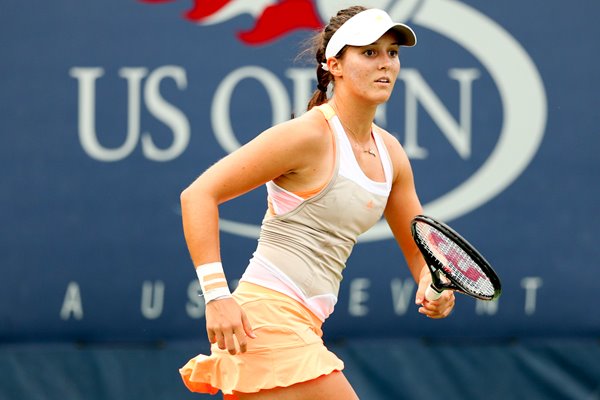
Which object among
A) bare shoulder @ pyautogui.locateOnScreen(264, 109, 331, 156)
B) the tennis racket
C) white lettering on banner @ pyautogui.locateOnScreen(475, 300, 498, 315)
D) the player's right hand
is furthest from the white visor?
white lettering on banner @ pyautogui.locateOnScreen(475, 300, 498, 315)

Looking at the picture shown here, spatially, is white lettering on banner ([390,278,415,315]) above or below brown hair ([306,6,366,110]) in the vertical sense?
below

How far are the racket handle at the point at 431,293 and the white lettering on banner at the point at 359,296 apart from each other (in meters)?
1.75

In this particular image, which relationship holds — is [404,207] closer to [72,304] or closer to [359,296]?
[359,296]

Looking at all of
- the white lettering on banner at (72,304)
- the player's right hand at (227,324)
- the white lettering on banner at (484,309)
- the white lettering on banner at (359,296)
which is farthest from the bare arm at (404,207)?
the white lettering on banner at (72,304)

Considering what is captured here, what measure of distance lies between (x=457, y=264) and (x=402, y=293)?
1847mm

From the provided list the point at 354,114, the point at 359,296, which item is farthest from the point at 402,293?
the point at 354,114

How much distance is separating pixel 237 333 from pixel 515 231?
7.99 ft

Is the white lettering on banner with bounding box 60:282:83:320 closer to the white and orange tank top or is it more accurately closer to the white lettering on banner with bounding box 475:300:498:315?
the white lettering on banner with bounding box 475:300:498:315

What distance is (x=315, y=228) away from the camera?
3270mm

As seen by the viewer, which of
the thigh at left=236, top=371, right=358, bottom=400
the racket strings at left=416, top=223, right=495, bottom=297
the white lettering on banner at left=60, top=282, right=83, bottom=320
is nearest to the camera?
the thigh at left=236, top=371, right=358, bottom=400

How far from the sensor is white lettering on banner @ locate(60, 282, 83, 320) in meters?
5.07

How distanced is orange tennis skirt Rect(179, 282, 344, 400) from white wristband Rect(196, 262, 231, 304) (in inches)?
7.5

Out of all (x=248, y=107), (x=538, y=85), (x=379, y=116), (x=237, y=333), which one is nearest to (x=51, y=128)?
(x=248, y=107)

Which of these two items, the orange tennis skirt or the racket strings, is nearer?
the orange tennis skirt
